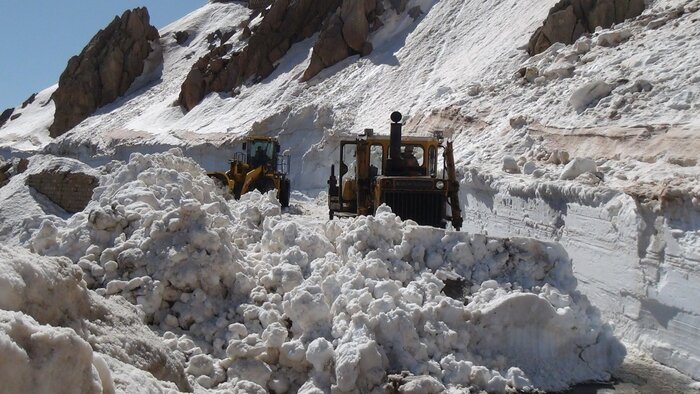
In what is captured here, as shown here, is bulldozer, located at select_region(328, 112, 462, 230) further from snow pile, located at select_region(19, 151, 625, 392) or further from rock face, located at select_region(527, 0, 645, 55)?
rock face, located at select_region(527, 0, 645, 55)

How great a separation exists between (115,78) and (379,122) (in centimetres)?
2555

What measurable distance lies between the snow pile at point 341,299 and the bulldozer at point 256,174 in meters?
9.56

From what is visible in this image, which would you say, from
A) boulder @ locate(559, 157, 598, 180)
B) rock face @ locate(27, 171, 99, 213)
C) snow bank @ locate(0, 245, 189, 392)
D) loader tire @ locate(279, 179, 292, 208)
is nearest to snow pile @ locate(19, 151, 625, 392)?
snow bank @ locate(0, 245, 189, 392)

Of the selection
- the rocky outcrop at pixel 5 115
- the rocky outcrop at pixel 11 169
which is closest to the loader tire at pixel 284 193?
the rocky outcrop at pixel 11 169

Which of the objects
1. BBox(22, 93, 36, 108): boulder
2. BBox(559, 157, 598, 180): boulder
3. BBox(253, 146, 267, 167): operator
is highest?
BBox(22, 93, 36, 108): boulder

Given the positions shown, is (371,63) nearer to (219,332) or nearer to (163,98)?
(163,98)

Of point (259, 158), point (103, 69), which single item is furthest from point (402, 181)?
point (103, 69)

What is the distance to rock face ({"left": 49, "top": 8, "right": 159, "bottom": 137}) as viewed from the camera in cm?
4422

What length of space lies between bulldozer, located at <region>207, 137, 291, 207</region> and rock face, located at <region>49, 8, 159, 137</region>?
27292 millimetres

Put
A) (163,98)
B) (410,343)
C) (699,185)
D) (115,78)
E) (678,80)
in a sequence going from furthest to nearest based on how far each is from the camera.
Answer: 1. (115,78)
2. (163,98)
3. (678,80)
4. (699,185)
5. (410,343)

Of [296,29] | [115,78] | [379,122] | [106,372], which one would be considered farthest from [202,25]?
[106,372]

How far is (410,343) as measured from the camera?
248 inches

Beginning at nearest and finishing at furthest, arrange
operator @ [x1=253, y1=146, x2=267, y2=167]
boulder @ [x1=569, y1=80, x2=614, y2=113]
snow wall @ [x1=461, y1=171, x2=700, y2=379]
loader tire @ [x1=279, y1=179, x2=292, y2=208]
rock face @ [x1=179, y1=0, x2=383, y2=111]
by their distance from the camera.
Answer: snow wall @ [x1=461, y1=171, x2=700, y2=379] → boulder @ [x1=569, y1=80, x2=614, y2=113] → loader tire @ [x1=279, y1=179, x2=292, y2=208] → operator @ [x1=253, y1=146, x2=267, y2=167] → rock face @ [x1=179, y1=0, x2=383, y2=111]

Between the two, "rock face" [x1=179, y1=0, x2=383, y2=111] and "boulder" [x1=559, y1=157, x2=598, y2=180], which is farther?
"rock face" [x1=179, y1=0, x2=383, y2=111]
